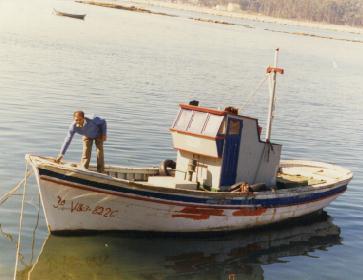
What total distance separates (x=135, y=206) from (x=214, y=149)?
3153 mm

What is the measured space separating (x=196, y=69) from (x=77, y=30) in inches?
1254

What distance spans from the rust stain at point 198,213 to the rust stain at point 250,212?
605mm

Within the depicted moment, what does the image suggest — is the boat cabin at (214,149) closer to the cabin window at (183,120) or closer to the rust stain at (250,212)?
the cabin window at (183,120)

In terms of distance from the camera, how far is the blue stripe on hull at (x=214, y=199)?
51.1 ft

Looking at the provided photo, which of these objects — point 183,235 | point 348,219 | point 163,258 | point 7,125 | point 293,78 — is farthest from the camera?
point 293,78

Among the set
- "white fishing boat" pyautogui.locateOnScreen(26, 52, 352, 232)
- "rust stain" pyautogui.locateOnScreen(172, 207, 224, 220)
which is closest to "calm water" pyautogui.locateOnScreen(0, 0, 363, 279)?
"white fishing boat" pyautogui.locateOnScreen(26, 52, 352, 232)

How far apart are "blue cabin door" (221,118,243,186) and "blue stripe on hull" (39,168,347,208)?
927 mm

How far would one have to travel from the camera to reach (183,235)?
17.8m

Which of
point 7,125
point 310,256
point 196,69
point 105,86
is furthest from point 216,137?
point 196,69

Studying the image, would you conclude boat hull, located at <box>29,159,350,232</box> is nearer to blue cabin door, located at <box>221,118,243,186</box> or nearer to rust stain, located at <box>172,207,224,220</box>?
rust stain, located at <box>172,207,224,220</box>

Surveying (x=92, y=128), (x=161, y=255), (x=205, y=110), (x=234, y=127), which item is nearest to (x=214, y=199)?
(x=161, y=255)

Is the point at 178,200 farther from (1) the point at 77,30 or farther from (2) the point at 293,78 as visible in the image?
(1) the point at 77,30

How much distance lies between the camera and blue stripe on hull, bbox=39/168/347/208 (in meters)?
15.6

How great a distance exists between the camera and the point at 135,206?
1645cm
